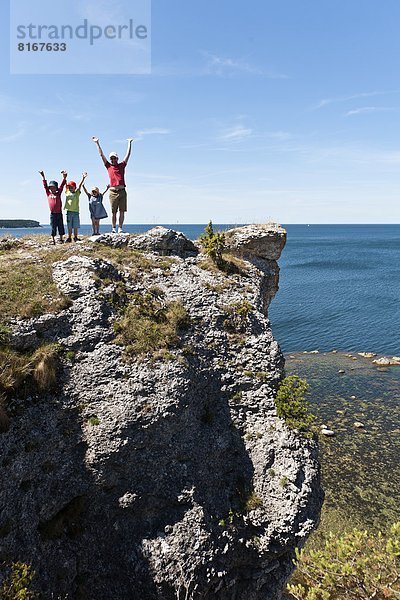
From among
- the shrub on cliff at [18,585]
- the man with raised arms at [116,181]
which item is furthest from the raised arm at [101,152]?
the shrub on cliff at [18,585]

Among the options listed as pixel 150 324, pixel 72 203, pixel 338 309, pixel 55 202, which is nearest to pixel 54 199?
pixel 55 202

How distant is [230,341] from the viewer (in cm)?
2122

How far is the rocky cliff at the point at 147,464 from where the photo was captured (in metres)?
13.4

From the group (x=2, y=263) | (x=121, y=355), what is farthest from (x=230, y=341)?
(x=2, y=263)

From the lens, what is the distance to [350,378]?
44469mm

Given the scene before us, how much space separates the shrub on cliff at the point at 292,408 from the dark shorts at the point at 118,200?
16.3m

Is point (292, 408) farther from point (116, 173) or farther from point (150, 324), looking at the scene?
point (116, 173)

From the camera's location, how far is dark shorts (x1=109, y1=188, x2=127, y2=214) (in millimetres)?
25484

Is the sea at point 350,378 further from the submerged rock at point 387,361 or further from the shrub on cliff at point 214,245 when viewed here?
the shrub on cliff at point 214,245

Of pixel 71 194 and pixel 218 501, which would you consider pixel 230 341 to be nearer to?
pixel 218 501

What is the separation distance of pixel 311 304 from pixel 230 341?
58921 mm

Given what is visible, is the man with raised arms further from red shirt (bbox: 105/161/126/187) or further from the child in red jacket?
the child in red jacket

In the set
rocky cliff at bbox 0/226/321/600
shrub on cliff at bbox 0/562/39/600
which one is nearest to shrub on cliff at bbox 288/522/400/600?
rocky cliff at bbox 0/226/321/600

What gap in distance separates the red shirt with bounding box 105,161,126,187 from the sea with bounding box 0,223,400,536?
8.69 meters
